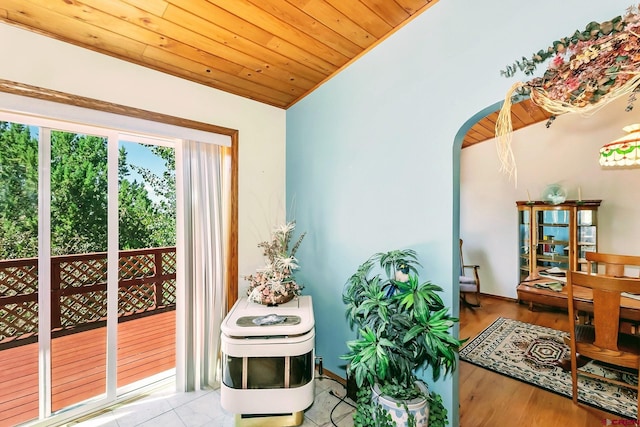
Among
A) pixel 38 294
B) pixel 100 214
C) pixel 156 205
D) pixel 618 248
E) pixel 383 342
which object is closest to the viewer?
pixel 383 342

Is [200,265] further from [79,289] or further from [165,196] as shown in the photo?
[79,289]

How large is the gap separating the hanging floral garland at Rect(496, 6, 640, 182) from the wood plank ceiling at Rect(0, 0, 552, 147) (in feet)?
0.84

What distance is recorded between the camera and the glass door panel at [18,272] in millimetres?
1707

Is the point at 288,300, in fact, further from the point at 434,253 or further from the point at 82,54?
the point at 82,54

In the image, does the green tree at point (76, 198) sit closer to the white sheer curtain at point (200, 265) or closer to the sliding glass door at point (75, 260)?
the sliding glass door at point (75, 260)

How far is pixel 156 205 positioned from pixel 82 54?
1.13 meters

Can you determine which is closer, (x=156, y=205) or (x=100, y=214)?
(x=100, y=214)

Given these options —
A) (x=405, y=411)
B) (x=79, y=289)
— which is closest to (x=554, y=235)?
(x=405, y=411)

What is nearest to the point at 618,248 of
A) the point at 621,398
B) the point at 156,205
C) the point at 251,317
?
the point at 621,398

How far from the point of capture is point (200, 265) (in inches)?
86.9

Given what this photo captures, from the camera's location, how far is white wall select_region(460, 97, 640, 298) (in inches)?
145

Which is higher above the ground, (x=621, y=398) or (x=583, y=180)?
(x=583, y=180)

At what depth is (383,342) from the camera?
1271mm

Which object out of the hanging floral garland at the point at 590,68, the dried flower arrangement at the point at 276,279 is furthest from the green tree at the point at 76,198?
the hanging floral garland at the point at 590,68
